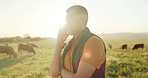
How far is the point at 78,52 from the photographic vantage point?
318cm

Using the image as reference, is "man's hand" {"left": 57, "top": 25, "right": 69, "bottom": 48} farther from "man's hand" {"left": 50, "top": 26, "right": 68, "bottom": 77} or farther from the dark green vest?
the dark green vest

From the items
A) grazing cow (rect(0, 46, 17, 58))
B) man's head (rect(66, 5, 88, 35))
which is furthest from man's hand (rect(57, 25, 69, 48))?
grazing cow (rect(0, 46, 17, 58))

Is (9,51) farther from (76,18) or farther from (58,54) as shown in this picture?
(76,18)

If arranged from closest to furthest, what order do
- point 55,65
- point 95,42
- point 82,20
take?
1. point 95,42
2. point 82,20
3. point 55,65

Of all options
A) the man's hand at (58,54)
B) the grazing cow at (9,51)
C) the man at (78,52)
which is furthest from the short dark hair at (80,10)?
the grazing cow at (9,51)

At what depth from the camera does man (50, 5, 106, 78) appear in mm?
3055

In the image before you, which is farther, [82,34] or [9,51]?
[9,51]

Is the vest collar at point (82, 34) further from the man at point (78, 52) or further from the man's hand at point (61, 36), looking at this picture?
the man's hand at point (61, 36)

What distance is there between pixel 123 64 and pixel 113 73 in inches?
→ 112

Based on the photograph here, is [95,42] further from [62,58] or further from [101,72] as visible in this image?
[62,58]

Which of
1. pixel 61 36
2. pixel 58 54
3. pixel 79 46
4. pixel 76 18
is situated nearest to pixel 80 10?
pixel 76 18

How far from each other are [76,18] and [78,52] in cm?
37

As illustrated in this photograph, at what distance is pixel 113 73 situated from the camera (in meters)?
13.7

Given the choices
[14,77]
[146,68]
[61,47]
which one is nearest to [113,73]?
[146,68]
